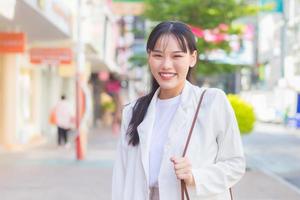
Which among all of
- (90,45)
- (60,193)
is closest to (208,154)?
(60,193)

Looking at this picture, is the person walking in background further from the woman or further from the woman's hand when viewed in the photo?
the woman's hand

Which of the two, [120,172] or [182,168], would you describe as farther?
[120,172]

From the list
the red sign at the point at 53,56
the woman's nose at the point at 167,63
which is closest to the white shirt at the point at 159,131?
the woman's nose at the point at 167,63

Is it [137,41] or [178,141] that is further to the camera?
[137,41]

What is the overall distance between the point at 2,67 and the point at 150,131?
60.8 ft

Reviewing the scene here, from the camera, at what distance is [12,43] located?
1769 centimetres

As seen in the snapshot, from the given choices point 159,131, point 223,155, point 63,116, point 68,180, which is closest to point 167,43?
point 159,131

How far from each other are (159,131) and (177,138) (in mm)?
115

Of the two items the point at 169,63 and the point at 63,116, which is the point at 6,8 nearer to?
the point at 63,116

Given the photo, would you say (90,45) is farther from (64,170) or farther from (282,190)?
(282,190)

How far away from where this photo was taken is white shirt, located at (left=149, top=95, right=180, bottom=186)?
285cm

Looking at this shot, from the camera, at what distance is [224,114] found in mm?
2840

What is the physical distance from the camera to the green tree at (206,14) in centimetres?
2400

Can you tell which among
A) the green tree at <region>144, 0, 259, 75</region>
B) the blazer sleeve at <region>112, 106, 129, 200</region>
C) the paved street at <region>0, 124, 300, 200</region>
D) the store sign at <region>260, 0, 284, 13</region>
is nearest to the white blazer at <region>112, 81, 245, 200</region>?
the blazer sleeve at <region>112, 106, 129, 200</region>
